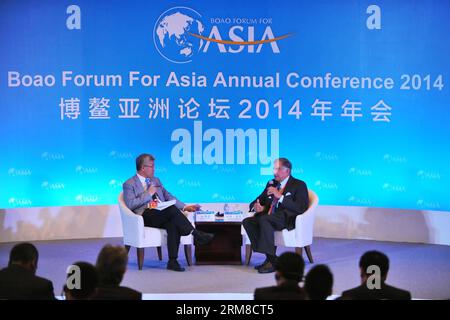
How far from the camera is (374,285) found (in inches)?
136

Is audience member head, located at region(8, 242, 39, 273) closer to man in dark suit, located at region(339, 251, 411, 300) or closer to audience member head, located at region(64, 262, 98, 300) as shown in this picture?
audience member head, located at region(64, 262, 98, 300)

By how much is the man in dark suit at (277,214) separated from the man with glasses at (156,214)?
466mm

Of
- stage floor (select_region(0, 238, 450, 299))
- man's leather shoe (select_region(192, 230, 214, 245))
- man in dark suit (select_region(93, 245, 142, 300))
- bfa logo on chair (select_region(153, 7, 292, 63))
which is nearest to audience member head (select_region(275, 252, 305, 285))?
man in dark suit (select_region(93, 245, 142, 300))

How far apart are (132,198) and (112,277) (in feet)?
11.5

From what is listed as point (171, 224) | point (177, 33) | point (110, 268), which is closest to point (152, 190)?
point (171, 224)

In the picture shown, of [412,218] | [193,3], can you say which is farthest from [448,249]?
[193,3]

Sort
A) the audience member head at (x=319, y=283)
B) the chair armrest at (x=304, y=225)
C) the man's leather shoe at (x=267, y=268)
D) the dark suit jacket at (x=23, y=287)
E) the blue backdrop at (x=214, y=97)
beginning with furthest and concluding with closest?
1. the blue backdrop at (x=214, y=97)
2. the chair armrest at (x=304, y=225)
3. the man's leather shoe at (x=267, y=268)
4. the dark suit jacket at (x=23, y=287)
5. the audience member head at (x=319, y=283)

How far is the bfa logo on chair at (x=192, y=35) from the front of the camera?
8.64 metres

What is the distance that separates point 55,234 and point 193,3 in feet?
11.2

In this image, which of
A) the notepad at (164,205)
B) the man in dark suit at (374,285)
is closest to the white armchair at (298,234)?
the notepad at (164,205)

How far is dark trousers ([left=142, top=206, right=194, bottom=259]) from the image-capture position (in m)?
6.77

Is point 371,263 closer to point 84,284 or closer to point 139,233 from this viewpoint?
point 84,284

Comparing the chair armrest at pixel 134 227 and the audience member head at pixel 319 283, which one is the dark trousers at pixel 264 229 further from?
the audience member head at pixel 319 283
